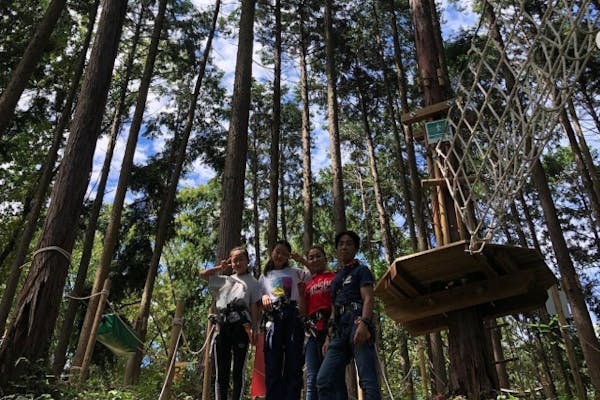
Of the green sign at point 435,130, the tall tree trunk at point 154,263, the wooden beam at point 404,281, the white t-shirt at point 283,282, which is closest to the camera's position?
the white t-shirt at point 283,282

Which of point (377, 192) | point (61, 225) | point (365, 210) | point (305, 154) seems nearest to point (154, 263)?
point (305, 154)

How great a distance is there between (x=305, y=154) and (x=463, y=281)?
7252 millimetres

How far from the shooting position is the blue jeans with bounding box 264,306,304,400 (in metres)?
3.48

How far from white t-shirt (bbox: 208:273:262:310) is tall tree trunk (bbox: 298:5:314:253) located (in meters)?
5.72

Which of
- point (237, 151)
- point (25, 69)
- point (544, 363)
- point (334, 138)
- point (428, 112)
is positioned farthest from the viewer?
point (544, 363)

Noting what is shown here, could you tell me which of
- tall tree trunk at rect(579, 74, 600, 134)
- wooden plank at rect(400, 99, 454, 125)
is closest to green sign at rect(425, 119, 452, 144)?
wooden plank at rect(400, 99, 454, 125)

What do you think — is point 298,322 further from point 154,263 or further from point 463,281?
point 154,263

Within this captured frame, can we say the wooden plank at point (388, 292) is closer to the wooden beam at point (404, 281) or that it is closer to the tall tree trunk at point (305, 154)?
the wooden beam at point (404, 281)

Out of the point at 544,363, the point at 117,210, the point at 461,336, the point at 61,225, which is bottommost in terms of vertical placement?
the point at 461,336

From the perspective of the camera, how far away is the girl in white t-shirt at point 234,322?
3.67m

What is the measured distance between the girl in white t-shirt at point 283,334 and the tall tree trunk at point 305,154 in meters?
5.77

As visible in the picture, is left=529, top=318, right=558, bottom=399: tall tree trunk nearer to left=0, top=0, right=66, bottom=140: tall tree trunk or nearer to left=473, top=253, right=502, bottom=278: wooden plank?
left=473, top=253, right=502, bottom=278: wooden plank

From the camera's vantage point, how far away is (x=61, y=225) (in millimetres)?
4535

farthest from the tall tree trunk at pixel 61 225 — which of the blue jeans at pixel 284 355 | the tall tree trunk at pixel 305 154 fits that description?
the tall tree trunk at pixel 305 154
